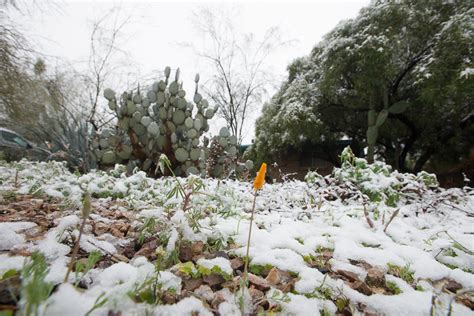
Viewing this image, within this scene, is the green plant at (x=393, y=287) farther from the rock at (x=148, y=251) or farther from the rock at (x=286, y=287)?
the rock at (x=148, y=251)

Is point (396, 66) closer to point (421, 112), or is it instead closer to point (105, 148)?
point (421, 112)

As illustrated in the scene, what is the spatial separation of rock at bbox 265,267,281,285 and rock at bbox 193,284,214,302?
20cm

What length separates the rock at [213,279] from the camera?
78 cm

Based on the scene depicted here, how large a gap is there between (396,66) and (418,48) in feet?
2.56

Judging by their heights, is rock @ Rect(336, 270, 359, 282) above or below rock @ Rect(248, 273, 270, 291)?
above

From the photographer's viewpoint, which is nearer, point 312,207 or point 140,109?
point 312,207

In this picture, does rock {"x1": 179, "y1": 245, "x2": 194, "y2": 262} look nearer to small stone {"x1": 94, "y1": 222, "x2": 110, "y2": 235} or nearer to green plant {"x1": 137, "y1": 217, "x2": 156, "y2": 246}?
green plant {"x1": 137, "y1": 217, "x2": 156, "y2": 246}

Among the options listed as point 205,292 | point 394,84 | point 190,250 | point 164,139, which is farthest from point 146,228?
point 394,84

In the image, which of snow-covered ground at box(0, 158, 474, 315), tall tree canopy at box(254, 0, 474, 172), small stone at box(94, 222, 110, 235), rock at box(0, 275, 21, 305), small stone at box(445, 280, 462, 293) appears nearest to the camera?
rock at box(0, 275, 21, 305)

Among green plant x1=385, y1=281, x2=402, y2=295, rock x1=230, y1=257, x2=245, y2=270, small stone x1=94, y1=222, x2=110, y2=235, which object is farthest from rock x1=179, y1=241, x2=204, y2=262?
green plant x1=385, y1=281, x2=402, y2=295

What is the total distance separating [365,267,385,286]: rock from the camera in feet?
2.86

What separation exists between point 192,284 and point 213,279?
7cm

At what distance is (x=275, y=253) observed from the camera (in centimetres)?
98

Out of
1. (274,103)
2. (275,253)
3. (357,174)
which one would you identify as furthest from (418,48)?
(275,253)
